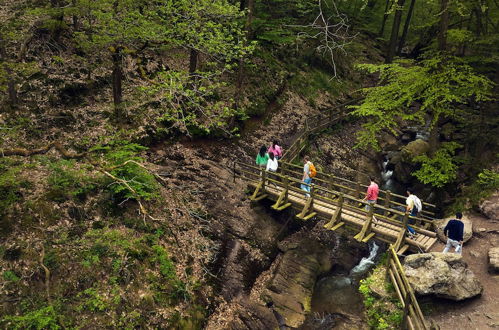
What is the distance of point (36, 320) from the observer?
7.32m

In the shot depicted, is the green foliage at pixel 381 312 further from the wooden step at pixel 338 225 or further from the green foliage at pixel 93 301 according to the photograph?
the green foliage at pixel 93 301

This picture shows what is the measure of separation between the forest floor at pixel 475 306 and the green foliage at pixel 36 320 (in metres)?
10.8

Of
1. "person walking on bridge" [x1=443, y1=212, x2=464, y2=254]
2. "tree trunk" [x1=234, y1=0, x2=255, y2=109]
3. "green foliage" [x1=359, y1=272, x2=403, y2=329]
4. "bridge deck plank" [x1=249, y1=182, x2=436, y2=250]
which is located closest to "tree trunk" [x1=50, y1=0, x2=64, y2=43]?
"tree trunk" [x1=234, y1=0, x2=255, y2=109]

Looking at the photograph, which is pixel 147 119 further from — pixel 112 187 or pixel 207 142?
pixel 112 187

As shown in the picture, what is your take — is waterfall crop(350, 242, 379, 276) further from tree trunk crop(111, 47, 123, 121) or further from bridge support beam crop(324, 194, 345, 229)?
tree trunk crop(111, 47, 123, 121)

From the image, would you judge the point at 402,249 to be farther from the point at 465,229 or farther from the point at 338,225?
the point at 465,229

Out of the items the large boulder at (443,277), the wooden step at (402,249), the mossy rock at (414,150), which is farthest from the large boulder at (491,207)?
the mossy rock at (414,150)

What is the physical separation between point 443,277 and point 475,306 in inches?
50.0

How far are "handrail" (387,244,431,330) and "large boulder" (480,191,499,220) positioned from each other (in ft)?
19.9

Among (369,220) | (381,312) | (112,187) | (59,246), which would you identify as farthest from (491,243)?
(59,246)

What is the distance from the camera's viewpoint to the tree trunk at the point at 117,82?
12461mm

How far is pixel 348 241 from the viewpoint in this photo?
16266 millimetres

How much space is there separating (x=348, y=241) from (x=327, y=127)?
9.43m

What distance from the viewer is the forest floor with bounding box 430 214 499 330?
30.8 feet
